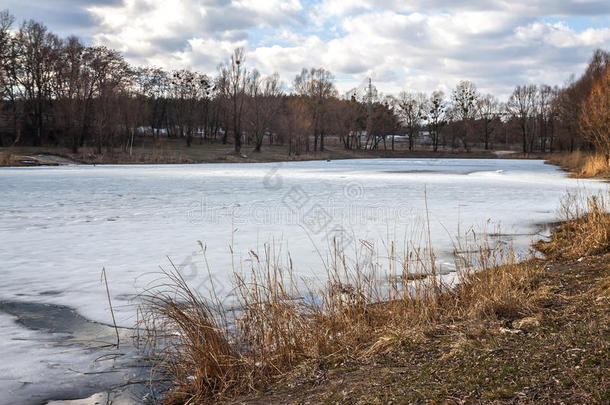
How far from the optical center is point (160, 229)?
9.48m

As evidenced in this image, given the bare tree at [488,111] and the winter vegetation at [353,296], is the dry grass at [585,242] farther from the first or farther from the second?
the bare tree at [488,111]

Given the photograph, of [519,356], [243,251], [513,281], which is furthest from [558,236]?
[519,356]

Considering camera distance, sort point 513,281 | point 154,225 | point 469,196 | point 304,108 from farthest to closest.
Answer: point 304,108 < point 469,196 < point 154,225 < point 513,281

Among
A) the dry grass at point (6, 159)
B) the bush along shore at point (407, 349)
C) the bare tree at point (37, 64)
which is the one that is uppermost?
the bare tree at point (37, 64)

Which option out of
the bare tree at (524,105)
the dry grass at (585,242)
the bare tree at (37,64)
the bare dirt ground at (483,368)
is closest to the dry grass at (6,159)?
the bare tree at (37,64)

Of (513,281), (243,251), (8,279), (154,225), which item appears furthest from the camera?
(154,225)

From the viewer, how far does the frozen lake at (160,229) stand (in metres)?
5.03

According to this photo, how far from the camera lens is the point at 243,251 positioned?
7.68 metres

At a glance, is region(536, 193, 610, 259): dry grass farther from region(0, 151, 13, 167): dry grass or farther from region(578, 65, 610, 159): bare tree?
region(0, 151, 13, 167): dry grass

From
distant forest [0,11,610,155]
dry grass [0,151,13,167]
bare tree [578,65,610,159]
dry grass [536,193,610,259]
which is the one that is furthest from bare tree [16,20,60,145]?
dry grass [536,193,610,259]

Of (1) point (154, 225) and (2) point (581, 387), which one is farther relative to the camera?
(1) point (154, 225)

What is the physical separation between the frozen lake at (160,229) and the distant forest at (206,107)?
1686cm

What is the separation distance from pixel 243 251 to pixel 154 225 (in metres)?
2.98

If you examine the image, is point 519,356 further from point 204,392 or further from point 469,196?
point 469,196
